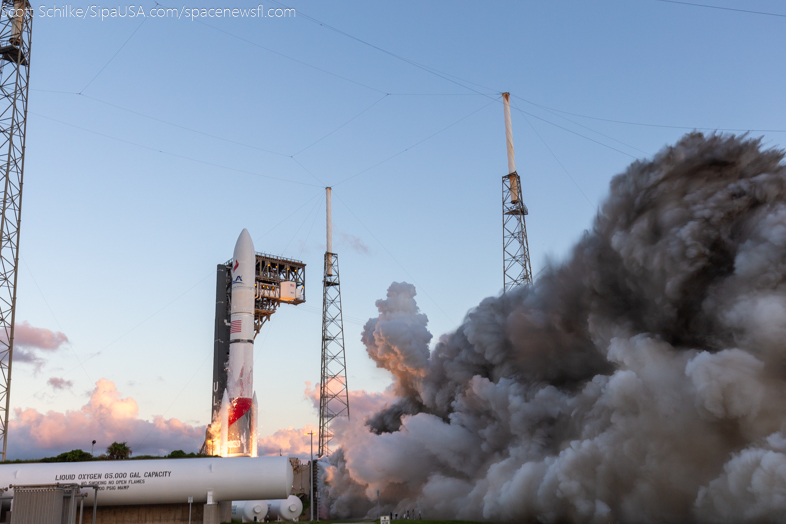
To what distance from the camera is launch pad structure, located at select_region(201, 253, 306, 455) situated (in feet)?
286

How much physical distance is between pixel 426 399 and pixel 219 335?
3732cm

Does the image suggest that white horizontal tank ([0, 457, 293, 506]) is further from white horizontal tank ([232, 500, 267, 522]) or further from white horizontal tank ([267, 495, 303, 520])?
white horizontal tank ([232, 500, 267, 522])

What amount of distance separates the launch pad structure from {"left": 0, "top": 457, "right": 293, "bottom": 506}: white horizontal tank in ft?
111

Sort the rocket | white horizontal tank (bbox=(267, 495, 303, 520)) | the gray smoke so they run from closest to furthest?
the gray smoke, white horizontal tank (bbox=(267, 495, 303, 520)), the rocket

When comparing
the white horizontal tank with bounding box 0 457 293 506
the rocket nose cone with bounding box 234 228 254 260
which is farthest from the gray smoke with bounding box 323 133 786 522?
the rocket nose cone with bounding box 234 228 254 260

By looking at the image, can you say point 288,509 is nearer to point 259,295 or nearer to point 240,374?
point 240,374

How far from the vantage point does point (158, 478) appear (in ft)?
165

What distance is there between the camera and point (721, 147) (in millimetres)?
38375

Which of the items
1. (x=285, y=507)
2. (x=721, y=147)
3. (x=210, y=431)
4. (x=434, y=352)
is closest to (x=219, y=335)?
(x=210, y=431)

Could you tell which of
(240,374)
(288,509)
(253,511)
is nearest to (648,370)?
(288,509)

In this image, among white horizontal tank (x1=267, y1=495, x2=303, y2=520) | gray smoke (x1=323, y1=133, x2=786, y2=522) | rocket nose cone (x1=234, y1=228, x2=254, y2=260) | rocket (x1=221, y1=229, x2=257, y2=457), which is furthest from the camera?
rocket nose cone (x1=234, y1=228, x2=254, y2=260)

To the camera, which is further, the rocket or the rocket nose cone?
the rocket nose cone

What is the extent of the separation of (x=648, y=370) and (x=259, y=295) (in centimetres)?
6661

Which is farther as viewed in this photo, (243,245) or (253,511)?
(243,245)
